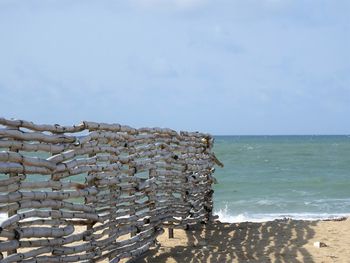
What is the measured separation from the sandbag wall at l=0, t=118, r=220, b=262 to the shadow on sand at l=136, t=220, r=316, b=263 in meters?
0.23

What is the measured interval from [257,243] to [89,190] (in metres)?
→ 2.66

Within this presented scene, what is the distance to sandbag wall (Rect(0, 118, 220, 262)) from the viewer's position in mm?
4453

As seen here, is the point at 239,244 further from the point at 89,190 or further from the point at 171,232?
the point at 89,190

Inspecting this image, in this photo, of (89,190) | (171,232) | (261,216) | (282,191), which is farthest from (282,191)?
(89,190)

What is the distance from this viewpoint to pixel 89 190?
5316 millimetres

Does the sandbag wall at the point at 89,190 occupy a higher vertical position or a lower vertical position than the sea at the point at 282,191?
higher

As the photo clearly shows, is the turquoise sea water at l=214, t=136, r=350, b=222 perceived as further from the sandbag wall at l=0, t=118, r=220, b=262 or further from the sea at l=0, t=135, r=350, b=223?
the sandbag wall at l=0, t=118, r=220, b=262

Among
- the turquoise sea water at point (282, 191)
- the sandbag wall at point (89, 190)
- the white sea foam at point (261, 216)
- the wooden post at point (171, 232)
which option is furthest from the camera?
the turquoise sea water at point (282, 191)

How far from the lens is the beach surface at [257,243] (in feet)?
21.1

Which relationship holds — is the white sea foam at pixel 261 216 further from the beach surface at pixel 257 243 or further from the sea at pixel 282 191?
the beach surface at pixel 257 243

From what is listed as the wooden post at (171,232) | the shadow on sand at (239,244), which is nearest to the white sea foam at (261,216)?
the shadow on sand at (239,244)

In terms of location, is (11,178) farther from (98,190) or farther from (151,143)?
(151,143)

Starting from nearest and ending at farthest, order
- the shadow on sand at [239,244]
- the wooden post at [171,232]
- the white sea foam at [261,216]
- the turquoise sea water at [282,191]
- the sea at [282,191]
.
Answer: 1. the shadow on sand at [239,244]
2. the wooden post at [171,232]
3. the white sea foam at [261,216]
4. the sea at [282,191]
5. the turquoise sea water at [282,191]

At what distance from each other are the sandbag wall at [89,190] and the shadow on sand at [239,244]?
23cm
